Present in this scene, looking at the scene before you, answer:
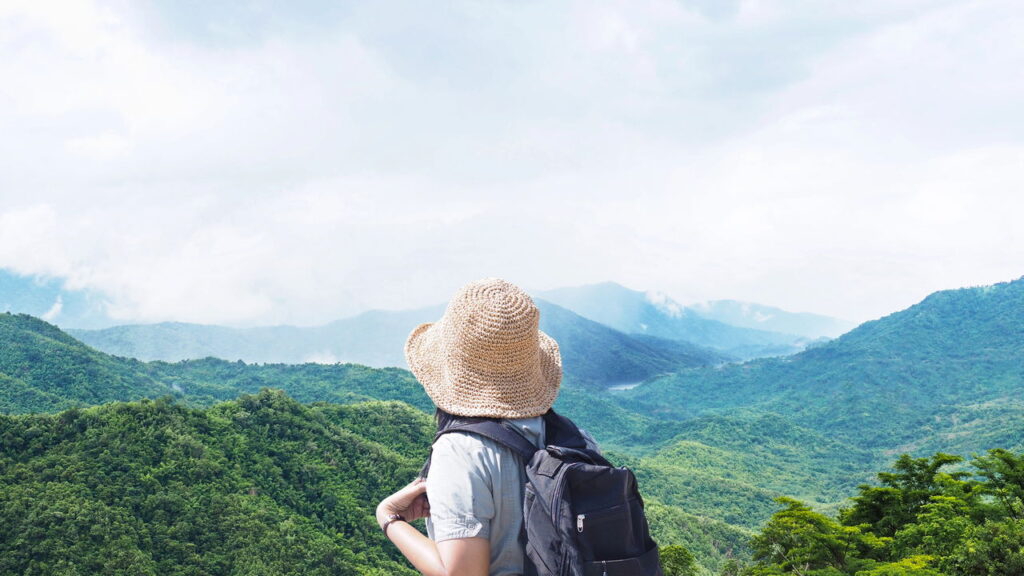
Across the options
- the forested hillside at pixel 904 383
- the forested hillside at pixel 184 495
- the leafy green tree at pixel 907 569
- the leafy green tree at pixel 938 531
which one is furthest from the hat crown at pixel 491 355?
the forested hillside at pixel 904 383

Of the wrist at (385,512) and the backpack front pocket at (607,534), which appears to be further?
the wrist at (385,512)

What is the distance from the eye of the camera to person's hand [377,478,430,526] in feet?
6.76

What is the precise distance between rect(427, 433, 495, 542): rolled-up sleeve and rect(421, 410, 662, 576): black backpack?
78mm

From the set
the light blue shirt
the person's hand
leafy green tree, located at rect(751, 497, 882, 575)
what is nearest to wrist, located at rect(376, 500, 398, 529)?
the person's hand

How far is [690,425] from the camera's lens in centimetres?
7019

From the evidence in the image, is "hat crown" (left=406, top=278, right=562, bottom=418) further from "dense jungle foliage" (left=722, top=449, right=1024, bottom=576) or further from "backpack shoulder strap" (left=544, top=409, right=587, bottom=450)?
"dense jungle foliage" (left=722, top=449, right=1024, bottom=576)

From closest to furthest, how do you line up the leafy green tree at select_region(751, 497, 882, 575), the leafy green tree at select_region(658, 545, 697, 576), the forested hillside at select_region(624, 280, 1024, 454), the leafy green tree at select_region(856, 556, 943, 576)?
the leafy green tree at select_region(856, 556, 943, 576) < the leafy green tree at select_region(751, 497, 882, 575) < the leafy green tree at select_region(658, 545, 697, 576) < the forested hillside at select_region(624, 280, 1024, 454)

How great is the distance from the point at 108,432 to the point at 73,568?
4.86m

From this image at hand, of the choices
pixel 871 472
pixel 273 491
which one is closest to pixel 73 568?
pixel 273 491

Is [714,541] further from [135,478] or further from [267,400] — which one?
[135,478]

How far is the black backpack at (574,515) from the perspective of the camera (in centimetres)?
185

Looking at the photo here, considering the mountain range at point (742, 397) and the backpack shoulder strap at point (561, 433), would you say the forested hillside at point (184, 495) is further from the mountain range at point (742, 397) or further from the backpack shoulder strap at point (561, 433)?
the backpack shoulder strap at point (561, 433)

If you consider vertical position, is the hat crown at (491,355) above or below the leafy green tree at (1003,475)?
above

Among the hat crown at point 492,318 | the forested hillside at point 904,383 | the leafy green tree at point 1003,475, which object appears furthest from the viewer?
the forested hillside at point 904,383
